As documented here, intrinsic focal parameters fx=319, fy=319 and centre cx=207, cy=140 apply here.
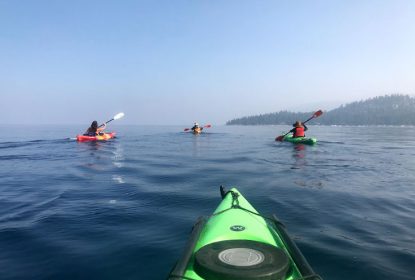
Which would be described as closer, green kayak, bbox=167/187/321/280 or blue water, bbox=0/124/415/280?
green kayak, bbox=167/187/321/280

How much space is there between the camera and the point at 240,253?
3988 mm

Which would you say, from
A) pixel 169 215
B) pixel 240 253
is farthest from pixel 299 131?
pixel 240 253

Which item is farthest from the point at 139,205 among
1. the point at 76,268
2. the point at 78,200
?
the point at 76,268

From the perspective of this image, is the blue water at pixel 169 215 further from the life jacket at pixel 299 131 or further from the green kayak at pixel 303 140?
the life jacket at pixel 299 131

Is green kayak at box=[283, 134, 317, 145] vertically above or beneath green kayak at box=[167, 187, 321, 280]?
above

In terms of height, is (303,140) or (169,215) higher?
(303,140)

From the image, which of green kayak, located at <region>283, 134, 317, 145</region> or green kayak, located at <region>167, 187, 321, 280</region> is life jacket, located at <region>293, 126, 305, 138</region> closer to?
green kayak, located at <region>283, 134, 317, 145</region>

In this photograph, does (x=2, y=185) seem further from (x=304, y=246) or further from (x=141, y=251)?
(x=304, y=246)

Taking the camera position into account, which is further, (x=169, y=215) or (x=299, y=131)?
(x=299, y=131)

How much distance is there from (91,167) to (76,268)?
38.8 feet

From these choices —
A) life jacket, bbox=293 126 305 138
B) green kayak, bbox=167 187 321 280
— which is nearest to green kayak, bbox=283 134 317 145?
life jacket, bbox=293 126 305 138

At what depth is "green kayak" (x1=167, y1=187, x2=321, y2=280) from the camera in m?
3.56

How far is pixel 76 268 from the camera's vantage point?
546 centimetres

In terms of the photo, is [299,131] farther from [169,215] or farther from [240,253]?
[240,253]
